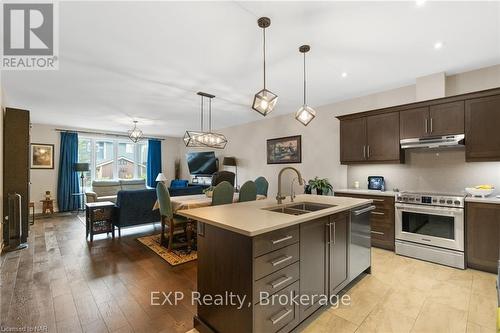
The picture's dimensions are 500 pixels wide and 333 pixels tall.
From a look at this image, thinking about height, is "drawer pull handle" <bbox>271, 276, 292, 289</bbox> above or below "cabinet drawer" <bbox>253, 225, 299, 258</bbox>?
below

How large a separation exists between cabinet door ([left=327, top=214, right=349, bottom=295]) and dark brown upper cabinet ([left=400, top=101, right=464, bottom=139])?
199 centimetres

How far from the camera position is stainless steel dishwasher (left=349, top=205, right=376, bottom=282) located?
7.72 feet

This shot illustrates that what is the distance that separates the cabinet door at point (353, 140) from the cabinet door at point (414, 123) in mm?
556

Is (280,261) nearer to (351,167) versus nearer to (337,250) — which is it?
(337,250)

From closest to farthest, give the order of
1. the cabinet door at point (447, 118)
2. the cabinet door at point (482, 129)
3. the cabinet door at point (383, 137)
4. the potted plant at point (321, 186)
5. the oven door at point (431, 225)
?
1. the cabinet door at point (482, 129)
2. the oven door at point (431, 225)
3. the cabinet door at point (447, 118)
4. the cabinet door at point (383, 137)
5. the potted plant at point (321, 186)

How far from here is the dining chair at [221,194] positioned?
3.29 meters

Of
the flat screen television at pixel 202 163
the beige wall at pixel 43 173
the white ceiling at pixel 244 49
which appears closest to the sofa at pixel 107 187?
the beige wall at pixel 43 173

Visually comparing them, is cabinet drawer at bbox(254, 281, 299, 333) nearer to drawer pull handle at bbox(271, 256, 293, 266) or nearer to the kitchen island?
the kitchen island

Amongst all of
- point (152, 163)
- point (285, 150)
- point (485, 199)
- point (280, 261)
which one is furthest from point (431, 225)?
point (152, 163)

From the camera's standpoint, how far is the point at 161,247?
3.63 meters

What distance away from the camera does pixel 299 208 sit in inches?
101

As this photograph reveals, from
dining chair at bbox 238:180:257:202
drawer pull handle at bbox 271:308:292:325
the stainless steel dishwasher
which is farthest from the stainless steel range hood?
drawer pull handle at bbox 271:308:292:325

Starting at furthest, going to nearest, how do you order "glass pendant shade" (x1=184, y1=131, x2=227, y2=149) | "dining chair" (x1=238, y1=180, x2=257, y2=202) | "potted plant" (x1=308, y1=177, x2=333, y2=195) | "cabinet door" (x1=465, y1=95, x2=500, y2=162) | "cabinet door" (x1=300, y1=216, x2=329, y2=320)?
"potted plant" (x1=308, y1=177, x2=333, y2=195) < "glass pendant shade" (x1=184, y1=131, x2=227, y2=149) < "dining chair" (x1=238, y1=180, x2=257, y2=202) < "cabinet door" (x1=465, y1=95, x2=500, y2=162) < "cabinet door" (x1=300, y1=216, x2=329, y2=320)

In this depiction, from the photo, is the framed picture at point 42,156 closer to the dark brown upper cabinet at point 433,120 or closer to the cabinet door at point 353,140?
the cabinet door at point 353,140
